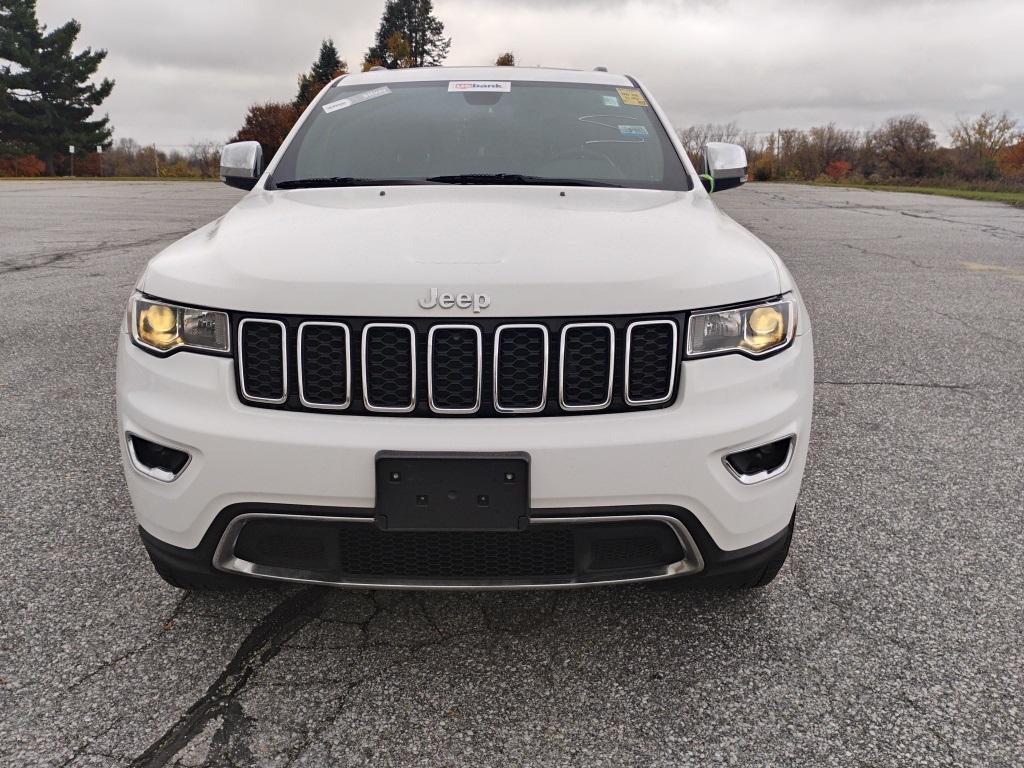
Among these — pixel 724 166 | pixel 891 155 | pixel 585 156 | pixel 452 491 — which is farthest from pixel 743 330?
pixel 891 155

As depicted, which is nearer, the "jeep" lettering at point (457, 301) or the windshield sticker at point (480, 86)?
the "jeep" lettering at point (457, 301)

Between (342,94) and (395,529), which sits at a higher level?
(342,94)

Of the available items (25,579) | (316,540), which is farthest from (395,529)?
(25,579)

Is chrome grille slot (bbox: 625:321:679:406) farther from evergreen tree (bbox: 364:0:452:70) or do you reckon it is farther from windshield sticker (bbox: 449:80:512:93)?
evergreen tree (bbox: 364:0:452:70)

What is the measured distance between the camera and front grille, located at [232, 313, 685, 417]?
1.90m

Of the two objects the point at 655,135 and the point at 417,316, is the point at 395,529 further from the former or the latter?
the point at 655,135

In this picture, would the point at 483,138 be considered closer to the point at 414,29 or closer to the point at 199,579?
the point at 199,579

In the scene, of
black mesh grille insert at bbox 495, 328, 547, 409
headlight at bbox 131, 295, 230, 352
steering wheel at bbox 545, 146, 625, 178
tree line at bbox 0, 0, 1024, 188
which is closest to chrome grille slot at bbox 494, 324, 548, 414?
black mesh grille insert at bbox 495, 328, 547, 409

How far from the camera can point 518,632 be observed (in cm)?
231

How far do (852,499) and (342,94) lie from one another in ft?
9.13

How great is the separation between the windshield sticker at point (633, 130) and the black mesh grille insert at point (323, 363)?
1.92m

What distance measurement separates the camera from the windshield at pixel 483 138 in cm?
304

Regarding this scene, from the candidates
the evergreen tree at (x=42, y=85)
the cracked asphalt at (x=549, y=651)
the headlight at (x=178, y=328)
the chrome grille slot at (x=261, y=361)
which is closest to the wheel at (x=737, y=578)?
the cracked asphalt at (x=549, y=651)

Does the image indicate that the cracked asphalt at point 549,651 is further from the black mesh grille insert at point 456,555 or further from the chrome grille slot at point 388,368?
the chrome grille slot at point 388,368
